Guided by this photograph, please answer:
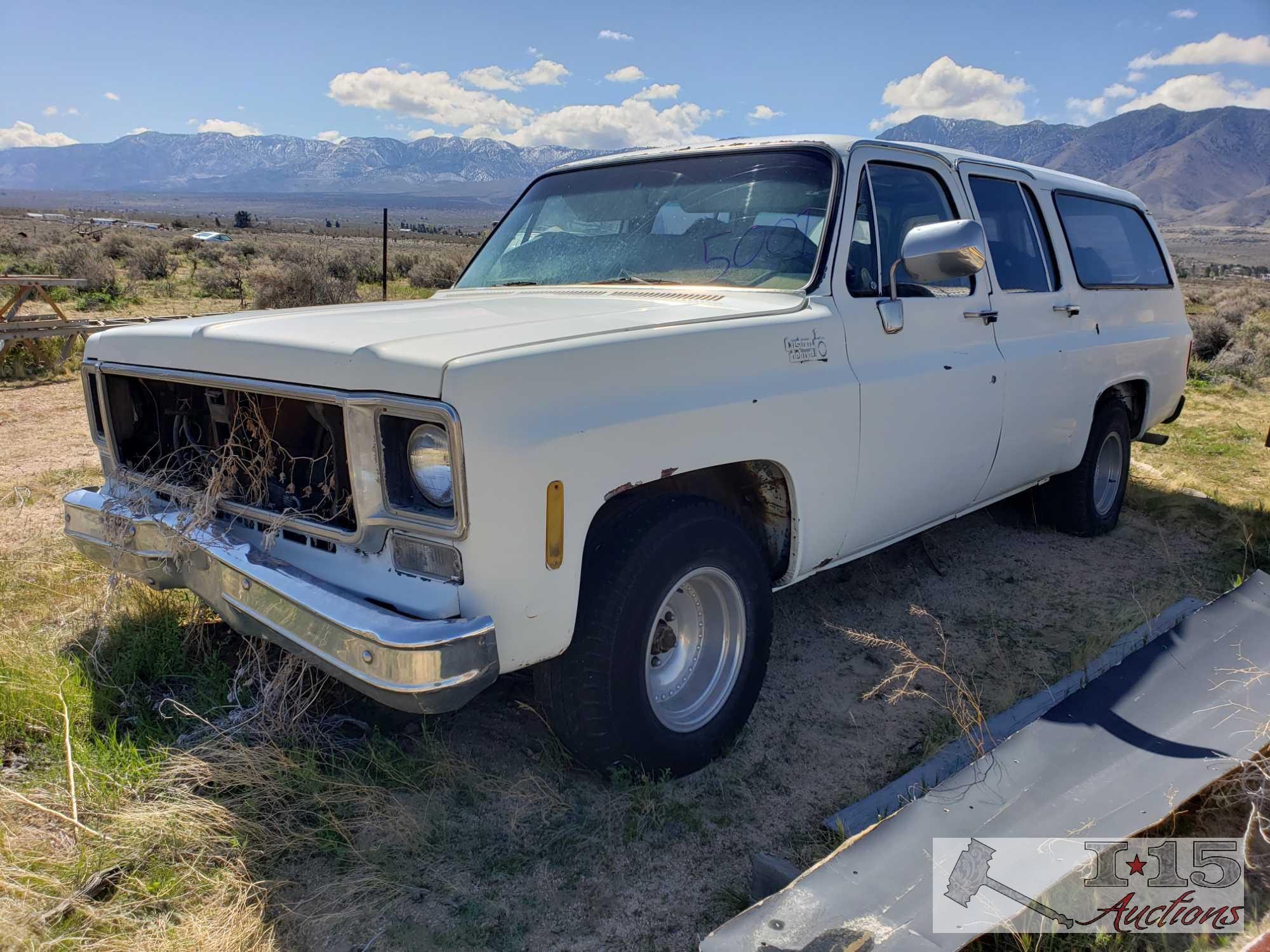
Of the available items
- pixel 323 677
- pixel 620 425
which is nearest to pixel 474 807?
pixel 323 677

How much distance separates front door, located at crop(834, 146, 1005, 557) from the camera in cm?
324

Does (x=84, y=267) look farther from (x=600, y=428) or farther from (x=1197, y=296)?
(x=1197, y=296)

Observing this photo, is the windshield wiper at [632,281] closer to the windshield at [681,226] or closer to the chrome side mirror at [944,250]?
the windshield at [681,226]

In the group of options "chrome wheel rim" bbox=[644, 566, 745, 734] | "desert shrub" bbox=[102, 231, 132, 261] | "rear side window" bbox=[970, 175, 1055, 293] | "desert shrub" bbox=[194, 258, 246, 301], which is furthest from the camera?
"desert shrub" bbox=[102, 231, 132, 261]

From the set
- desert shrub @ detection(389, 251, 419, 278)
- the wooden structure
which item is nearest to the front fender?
the wooden structure

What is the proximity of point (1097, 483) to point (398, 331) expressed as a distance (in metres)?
4.71

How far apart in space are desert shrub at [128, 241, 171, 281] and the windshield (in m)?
21.2

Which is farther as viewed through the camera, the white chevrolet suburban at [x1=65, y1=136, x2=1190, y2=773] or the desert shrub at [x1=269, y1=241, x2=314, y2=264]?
the desert shrub at [x1=269, y1=241, x2=314, y2=264]

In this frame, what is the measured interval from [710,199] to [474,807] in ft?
7.81

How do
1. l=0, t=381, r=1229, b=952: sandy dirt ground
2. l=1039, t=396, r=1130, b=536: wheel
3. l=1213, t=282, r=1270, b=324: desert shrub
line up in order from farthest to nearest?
l=1213, t=282, r=1270, b=324: desert shrub
l=1039, t=396, r=1130, b=536: wheel
l=0, t=381, r=1229, b=952: sandy dirt ground

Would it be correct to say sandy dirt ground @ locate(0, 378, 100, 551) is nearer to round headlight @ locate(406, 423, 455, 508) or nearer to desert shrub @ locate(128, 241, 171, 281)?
round headlight @ locate(406, 423, 455, 508)

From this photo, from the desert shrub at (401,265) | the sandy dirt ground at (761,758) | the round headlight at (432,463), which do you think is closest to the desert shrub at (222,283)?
the desert shrub at (401,265)
